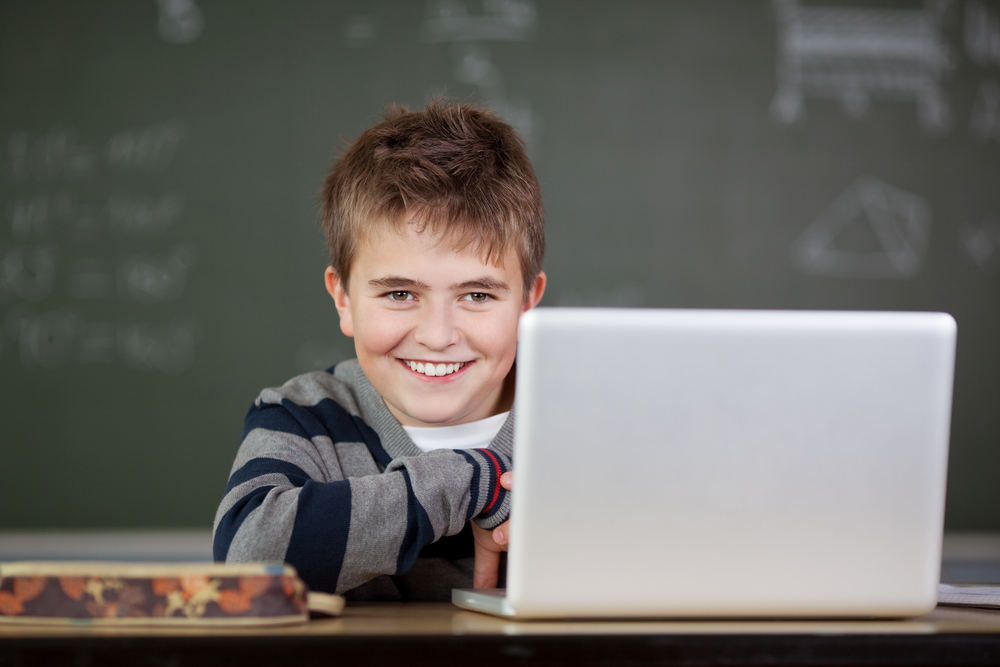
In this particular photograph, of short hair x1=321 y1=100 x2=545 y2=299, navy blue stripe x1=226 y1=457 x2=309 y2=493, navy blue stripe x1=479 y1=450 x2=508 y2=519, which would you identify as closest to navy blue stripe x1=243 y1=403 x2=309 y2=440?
navy blue stripe x1=226 y1=457 x2=309 y2=493

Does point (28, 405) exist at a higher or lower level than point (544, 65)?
lower

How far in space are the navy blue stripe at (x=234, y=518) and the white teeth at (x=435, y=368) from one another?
0.30 metres

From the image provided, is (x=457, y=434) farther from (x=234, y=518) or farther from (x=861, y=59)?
(x=861, y=59)

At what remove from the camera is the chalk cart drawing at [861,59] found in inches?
103

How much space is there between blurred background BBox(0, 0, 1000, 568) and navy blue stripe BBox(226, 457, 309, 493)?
58.2 inches

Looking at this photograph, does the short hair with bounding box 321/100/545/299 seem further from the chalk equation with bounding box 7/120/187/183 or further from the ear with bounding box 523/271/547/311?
the chalk equation with bounding box 7/120/187/183

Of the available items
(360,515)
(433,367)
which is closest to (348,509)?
(360,515)

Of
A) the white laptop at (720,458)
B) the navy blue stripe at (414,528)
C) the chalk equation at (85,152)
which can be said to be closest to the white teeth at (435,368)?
the navy blue stripe at (414,528)

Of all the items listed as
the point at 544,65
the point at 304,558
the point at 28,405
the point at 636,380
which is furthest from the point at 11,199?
the point at 636,380

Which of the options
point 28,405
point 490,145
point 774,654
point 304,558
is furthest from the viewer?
point 28,405

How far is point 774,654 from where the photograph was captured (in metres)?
0.56

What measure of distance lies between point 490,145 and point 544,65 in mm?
1401

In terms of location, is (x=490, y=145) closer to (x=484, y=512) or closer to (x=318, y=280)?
(x=484, y=512)

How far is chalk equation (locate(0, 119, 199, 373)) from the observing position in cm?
239
